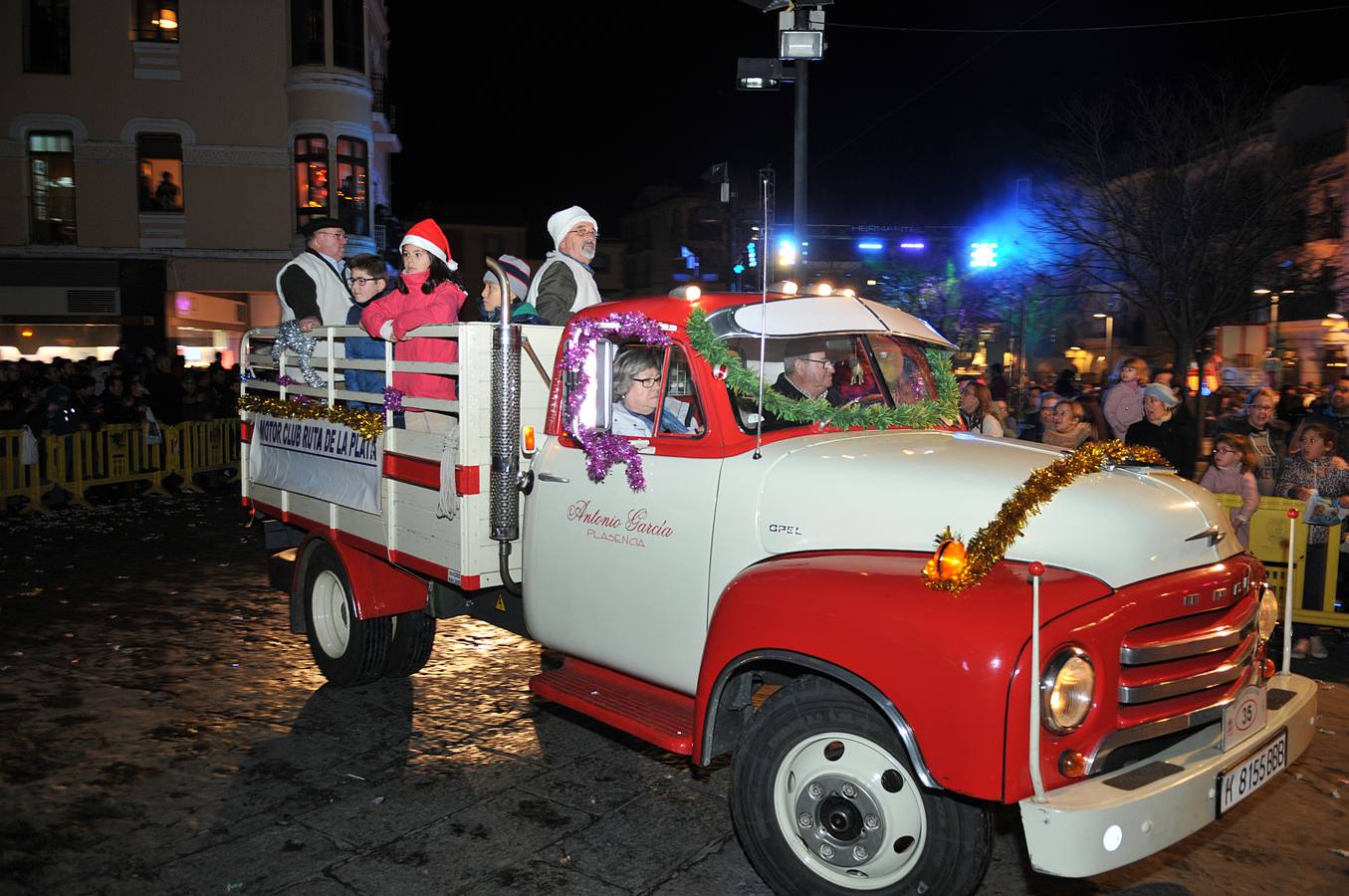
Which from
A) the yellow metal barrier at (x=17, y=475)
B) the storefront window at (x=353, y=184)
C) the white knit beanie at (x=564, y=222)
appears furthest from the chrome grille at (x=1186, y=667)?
the storefront window at (x=353, y=184)

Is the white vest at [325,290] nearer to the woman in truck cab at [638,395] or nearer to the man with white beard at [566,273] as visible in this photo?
the man with white beard at [566,273]

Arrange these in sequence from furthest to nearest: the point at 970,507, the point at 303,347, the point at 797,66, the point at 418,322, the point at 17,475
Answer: the point at 17,475 → the point at 797,66 → the point at 303,347 → the point at 418,322 → the point at 970,507

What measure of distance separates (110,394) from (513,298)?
38.2ft

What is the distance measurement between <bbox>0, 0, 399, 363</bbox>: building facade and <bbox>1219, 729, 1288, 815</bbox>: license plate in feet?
85.9

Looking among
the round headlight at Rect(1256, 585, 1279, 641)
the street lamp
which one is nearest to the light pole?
the round headlight at Rect(1256, 585, 1279, 641)

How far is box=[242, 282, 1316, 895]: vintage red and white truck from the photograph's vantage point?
3.25 metres

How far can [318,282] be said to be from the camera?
7.45 m

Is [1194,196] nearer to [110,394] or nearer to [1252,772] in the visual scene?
[1252,772]

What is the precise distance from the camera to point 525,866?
430 centimetres

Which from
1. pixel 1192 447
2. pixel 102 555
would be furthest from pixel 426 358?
pixel 102 555

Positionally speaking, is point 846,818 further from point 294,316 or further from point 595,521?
point 294,316

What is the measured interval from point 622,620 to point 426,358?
2003 mm

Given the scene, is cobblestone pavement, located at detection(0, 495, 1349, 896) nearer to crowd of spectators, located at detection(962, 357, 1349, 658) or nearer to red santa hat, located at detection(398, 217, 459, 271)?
crowd of spectators, located at detection(962, 357, 1349, 658)

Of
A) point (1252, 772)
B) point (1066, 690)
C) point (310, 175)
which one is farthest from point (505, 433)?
point (310, 175)
